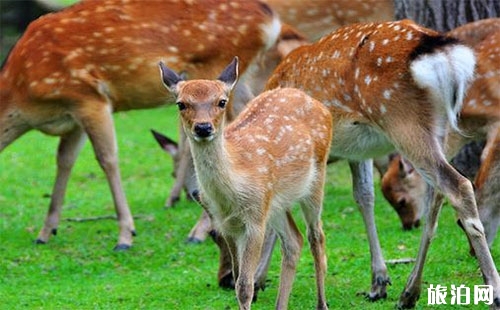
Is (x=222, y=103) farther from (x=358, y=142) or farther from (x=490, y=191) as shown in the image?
(x=490, y=191)

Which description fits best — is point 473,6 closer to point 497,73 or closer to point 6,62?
point 497,73

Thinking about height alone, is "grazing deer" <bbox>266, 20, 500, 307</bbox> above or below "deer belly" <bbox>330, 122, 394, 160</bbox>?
above

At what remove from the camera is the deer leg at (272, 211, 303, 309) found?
21.1 ft

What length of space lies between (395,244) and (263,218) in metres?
2.52

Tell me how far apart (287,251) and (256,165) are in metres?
0.62

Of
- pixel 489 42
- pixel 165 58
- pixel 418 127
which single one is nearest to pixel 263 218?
pixel 418 127

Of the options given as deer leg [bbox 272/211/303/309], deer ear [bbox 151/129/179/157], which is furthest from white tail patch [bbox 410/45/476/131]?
deer ear [bbox 151/129/179/157]

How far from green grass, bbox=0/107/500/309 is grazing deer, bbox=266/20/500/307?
597 mm

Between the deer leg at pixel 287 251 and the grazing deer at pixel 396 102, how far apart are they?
0.64 metres

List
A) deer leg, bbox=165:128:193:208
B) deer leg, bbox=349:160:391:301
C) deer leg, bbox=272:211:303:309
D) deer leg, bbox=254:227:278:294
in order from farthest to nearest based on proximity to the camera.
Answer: deer leg, bbox=165:128:193:208 → deer leg, bbox=254:227:278:294 → deer leg, bbox=349:160:391:301 → deer leg, bbox=272:211:303:309

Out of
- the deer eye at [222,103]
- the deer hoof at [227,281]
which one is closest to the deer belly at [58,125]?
the deer hoof at [227,281]

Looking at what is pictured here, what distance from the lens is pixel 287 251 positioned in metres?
6.56

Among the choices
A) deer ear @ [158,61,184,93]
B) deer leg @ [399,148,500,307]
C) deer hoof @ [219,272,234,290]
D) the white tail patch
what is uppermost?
the white tail patch

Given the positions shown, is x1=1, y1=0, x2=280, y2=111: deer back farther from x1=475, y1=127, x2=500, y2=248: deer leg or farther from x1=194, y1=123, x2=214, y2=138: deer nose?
x1=194, y1=123, x2=214, y2=138: deer nose
